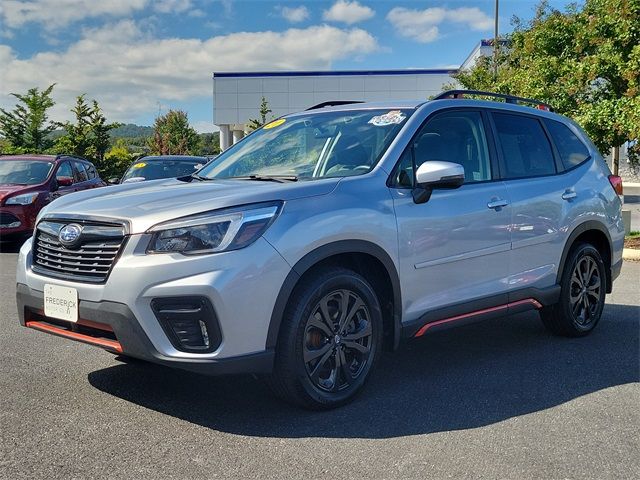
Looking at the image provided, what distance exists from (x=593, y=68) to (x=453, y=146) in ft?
29.6

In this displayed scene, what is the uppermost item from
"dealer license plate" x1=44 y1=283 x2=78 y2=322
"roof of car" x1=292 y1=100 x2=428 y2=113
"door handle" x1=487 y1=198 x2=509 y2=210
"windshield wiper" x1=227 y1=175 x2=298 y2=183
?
"roof of car" x1=292 y1=100 x2=428 y2=113

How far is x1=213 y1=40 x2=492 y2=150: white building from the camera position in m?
45.7

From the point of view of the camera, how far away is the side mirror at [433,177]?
414cm

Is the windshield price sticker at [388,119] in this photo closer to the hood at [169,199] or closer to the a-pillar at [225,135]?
the hood at [169,199]

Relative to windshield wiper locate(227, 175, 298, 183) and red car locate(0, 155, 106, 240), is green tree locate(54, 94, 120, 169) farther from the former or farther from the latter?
windshield wiper locate(227, 175, 298, 183)

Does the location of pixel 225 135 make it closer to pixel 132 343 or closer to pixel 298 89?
pixel 298 89

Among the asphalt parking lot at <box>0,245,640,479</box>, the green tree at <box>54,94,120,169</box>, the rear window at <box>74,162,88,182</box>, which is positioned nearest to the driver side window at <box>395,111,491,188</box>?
the asphalt parking lot at <box>0,245,640,479</box>

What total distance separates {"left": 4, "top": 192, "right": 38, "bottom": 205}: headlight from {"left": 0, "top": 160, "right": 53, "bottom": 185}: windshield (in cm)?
60

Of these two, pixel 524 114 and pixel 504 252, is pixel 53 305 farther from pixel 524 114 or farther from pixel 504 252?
pixel 524 114

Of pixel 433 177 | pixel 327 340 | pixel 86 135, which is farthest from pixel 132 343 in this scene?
pixel 86 135

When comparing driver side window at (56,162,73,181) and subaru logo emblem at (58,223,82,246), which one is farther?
driver side window at (56,162,73,181)

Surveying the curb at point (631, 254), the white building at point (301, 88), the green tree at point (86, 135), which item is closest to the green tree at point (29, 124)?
the green tree at point (86, 135)

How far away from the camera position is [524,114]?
549cm

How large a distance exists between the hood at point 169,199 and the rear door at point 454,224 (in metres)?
A: 0.63
